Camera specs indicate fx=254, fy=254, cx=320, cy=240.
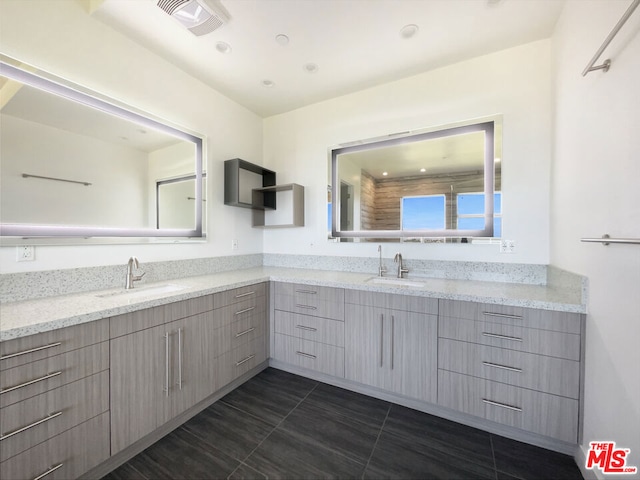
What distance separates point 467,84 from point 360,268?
6.10 ft

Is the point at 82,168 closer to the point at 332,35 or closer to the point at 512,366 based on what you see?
the point at 332,35

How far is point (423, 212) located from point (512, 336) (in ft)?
3.84

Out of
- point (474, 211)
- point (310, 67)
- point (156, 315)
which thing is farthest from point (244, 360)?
point (310, 67)

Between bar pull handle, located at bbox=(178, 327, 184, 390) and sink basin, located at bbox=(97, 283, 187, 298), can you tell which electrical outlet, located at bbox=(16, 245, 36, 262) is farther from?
bar pull handle, located at bbox=(178, 327, 184, 390)

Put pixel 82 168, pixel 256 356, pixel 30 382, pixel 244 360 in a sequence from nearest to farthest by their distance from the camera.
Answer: pixel 30 382 < pixel 82 168 < pixel 244 360 < pixel 256 356

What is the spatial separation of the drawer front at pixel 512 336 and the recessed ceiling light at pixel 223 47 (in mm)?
2547

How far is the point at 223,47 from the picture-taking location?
1.97 metres

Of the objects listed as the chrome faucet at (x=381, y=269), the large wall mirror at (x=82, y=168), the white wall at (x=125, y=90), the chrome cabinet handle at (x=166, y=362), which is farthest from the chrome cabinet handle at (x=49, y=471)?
the chrome faucet at (x=381, y=269)

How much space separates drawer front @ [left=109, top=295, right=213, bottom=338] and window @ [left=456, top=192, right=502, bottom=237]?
6.98 feet

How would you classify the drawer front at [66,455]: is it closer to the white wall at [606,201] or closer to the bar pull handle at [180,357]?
the bar pull handle at [180,357]

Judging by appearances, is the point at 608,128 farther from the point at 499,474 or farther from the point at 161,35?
the point at 161,35

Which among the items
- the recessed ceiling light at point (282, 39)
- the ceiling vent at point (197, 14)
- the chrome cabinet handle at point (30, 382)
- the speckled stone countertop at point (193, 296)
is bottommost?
the chrome cabinet handle at point (30, 382)

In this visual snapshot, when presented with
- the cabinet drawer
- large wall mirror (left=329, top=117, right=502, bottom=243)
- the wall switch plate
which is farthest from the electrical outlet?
the wall switch plate

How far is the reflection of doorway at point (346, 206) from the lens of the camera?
8.72 feet
